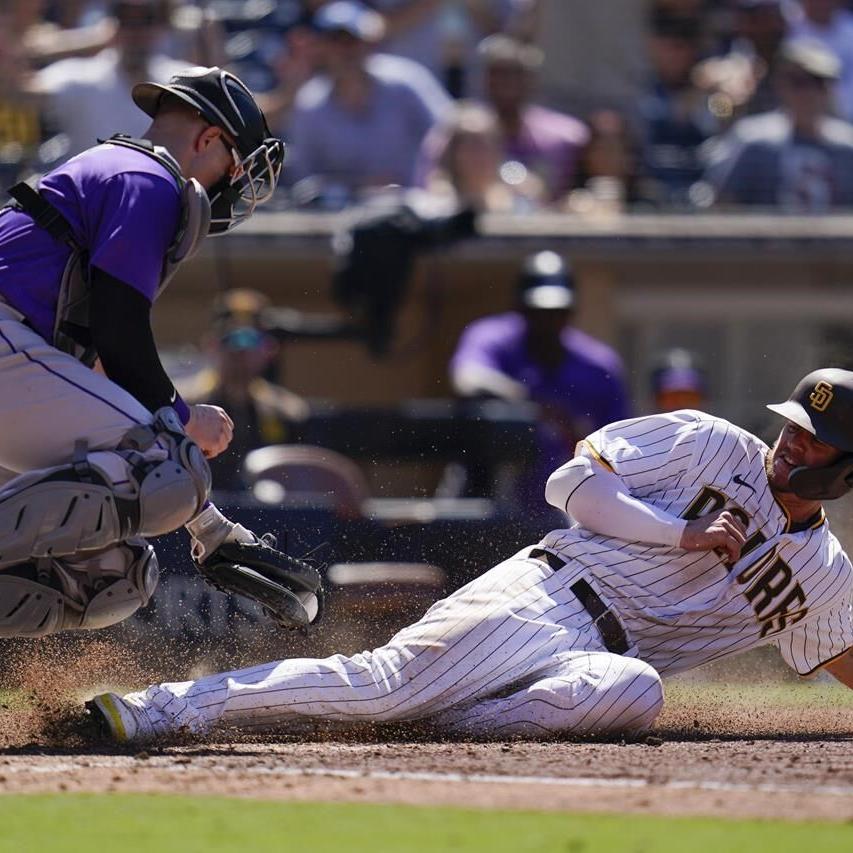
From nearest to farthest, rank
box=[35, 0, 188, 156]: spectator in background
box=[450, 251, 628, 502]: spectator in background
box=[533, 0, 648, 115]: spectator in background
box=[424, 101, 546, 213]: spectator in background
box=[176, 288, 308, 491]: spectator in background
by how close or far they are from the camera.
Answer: box=[450, 251, 628, 502]: spectator in background, box=[176, 288, 308, 491]: spectator in background, box=[35, 0, 188, 156]: spectator in background, box=[424, 101, 546, 213]: spectator in background, box=[533, 0, 648, 115]: spectator in background

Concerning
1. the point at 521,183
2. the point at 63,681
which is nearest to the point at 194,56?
the point at 521,183

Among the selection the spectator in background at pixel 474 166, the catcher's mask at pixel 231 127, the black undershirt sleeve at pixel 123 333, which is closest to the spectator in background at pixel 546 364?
the spectator in background at pixel 474 166

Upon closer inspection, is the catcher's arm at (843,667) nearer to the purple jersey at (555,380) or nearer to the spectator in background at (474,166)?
the purple jersey at (555,380)

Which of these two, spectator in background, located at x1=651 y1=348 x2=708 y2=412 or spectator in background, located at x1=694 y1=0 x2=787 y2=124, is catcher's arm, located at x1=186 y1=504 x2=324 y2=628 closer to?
spectator in background, located at x1=651 y1=348 x2=708 y2=412

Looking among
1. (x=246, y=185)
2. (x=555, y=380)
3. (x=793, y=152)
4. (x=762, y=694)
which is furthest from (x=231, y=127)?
(x=793, y=152)

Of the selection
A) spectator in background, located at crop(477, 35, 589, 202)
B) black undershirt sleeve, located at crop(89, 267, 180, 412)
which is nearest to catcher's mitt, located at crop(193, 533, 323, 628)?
black undershirt sleeve, located at crop(89, 267, 180, 412)

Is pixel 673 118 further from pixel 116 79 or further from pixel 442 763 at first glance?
pixel 442 763

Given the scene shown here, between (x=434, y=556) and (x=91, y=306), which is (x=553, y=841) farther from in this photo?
(x=434, y=556)
